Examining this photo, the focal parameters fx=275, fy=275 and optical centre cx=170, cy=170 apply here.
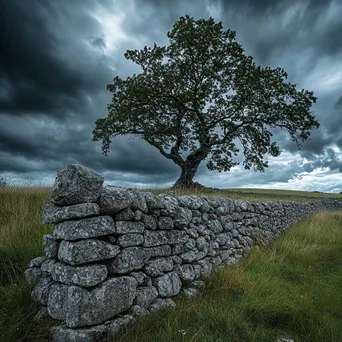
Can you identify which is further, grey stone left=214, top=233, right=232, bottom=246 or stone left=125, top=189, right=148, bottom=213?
grey stone left=214, top=233, right=232, bottom=246

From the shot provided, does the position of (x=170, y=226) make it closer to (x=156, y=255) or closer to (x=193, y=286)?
(x=156, y=255)

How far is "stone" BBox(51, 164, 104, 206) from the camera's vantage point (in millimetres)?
3357

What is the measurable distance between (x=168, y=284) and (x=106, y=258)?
123 cm

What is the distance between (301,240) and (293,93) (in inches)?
523

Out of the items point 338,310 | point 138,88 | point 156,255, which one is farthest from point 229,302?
point 138,88

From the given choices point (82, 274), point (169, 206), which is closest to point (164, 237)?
point (169, 206)

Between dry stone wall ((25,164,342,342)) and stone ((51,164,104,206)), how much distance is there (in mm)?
12

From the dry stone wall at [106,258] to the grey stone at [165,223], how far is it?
16 millimetres

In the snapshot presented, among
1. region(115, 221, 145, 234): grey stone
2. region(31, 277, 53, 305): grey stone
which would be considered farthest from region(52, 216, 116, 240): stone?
region(31, 277, 53, 305): grey stone

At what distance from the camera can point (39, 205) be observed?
7086mm

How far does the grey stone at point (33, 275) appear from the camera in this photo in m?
3.74

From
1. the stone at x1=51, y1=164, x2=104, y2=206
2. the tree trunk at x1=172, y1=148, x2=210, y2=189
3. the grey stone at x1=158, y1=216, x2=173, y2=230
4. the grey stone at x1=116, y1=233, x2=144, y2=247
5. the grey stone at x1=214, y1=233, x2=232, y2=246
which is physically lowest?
the grey stone at x1=214, y1=233, x2=232, y2=246

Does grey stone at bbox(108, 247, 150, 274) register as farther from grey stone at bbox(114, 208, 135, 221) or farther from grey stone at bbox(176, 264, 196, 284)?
grey stone at bbox(176, 264, 196, 284)

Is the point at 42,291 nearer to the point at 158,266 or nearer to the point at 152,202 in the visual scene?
the point at 158,266
